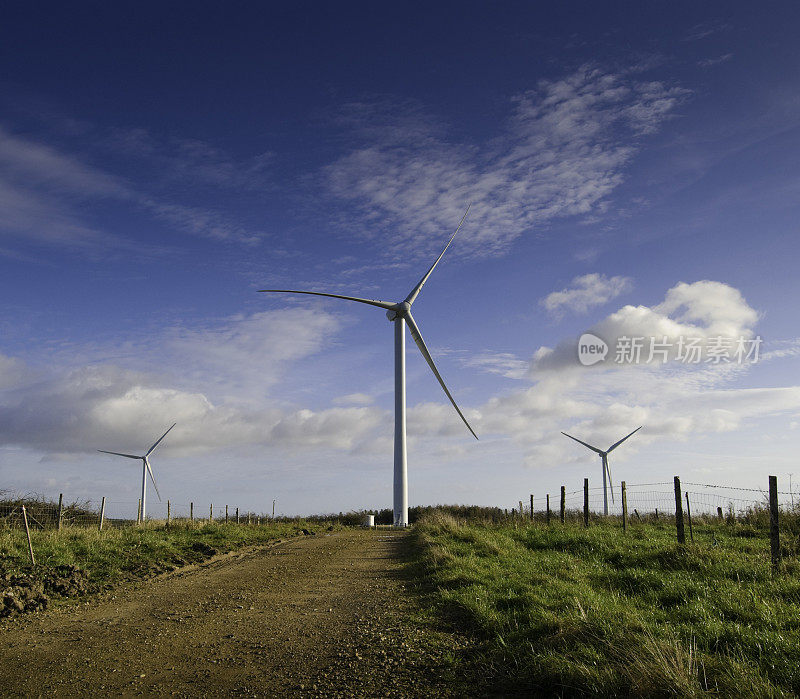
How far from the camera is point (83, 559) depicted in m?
14.5

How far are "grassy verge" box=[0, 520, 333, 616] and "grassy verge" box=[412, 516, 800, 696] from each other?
7.02m

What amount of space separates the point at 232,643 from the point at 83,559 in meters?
8.93

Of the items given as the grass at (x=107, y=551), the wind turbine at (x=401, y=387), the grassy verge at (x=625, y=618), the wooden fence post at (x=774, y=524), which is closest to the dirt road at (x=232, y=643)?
the grassy verge at (x=625, y=618)

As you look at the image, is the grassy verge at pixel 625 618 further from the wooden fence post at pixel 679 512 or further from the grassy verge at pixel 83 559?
the grassy verge at pixel 83 559

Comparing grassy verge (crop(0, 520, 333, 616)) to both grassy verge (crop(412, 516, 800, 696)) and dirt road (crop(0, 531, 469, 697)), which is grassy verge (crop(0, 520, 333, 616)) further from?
grassy verge (crop(412, 516, 800, 696))

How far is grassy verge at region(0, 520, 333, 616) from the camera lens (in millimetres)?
10844

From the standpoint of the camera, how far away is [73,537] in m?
17.2

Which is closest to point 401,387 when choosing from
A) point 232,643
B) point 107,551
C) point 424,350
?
point 424,350

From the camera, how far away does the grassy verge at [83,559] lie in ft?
35.6

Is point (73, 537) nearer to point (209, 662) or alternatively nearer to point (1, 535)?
point (1, 535)

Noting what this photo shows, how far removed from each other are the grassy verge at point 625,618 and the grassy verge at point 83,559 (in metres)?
7.02

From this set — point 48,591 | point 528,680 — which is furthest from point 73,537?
point 528,680

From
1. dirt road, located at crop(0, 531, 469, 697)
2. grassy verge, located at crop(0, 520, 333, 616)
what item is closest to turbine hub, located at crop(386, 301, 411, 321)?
grassy verge, located at crop(0, 520, 333, 616)

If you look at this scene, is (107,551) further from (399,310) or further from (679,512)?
(399,310)
